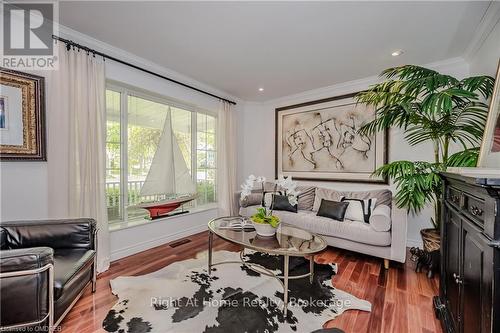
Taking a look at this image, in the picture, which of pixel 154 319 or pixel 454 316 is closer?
pixel 454 316

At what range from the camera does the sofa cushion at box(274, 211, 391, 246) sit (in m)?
2.60

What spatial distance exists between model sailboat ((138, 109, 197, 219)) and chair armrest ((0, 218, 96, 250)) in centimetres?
117

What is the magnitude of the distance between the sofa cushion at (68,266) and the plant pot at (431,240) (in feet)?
11.0

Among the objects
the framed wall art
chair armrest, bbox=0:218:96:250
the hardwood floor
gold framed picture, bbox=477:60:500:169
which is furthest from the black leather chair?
the framed wall art

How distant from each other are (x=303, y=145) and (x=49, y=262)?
146 inches

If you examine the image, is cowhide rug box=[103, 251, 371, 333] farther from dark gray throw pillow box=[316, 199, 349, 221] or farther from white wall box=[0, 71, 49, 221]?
white wall box=[0, 71, 49, 221]

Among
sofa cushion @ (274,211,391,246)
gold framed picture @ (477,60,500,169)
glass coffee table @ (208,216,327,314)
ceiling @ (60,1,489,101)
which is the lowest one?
sofa cushion @ (274,211,391,246)

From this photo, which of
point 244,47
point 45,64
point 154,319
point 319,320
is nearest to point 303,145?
point 244,47

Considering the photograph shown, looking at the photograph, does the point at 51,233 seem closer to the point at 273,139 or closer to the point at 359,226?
the point at 359,226

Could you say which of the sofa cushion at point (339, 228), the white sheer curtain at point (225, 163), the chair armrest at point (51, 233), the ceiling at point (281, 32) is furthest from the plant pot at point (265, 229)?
the white sheer curtain at point (225, 163)

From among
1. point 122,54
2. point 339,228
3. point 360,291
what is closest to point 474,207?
point 360,291

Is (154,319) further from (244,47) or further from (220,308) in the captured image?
(244,47)

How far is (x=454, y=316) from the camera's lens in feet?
4.41

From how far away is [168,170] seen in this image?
3.35m
